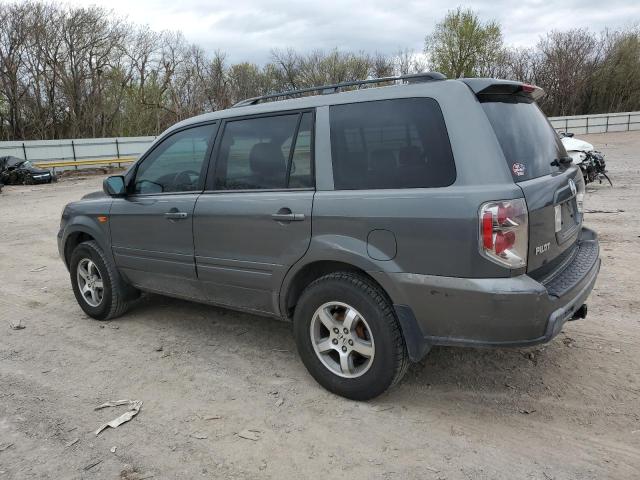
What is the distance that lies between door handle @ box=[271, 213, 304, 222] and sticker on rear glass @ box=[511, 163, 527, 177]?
127cm

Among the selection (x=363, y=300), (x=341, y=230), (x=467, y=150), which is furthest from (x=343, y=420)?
(x=467, y=150)

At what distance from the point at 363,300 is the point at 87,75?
34616 mm

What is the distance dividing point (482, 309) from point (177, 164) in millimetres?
2688

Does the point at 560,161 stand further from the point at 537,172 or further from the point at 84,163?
the point at 84,163

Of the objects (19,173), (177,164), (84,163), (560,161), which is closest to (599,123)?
(84,163)

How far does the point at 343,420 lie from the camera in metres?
3.09

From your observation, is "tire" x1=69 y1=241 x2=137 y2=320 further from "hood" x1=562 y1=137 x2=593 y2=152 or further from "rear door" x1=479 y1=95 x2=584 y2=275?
"hood" x1=562 y1=137 x2=593 y2=152

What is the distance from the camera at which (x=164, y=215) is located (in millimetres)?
4129

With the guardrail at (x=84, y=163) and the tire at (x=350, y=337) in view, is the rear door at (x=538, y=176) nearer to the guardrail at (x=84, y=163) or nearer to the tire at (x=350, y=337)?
the tire at (x=350, y=337)

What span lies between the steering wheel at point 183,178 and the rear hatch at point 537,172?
7.38 feet

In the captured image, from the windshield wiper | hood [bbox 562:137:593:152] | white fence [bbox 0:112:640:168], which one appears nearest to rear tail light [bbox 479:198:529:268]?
the windshield wiper

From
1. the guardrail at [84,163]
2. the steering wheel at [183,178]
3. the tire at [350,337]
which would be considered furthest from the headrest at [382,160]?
the guardrail at [84,163]

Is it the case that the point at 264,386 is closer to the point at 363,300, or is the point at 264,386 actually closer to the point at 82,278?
the point at 363,300

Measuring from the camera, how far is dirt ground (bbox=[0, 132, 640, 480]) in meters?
2.70
